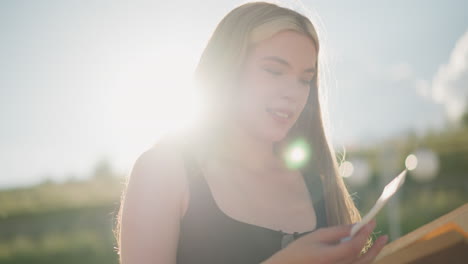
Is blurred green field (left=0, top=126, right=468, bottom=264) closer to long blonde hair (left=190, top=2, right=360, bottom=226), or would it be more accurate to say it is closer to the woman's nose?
long blonde hair (left=190, top=2, right=360, bottom=226)

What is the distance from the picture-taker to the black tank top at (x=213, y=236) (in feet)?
7.48

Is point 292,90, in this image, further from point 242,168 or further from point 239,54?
point 242,168

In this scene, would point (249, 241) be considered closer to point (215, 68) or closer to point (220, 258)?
point (220, 258)

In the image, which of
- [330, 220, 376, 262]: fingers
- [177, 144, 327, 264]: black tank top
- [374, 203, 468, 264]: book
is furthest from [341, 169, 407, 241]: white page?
[177, 144, 327, 264]: black tank top

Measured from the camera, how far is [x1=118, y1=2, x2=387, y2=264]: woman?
2154mm

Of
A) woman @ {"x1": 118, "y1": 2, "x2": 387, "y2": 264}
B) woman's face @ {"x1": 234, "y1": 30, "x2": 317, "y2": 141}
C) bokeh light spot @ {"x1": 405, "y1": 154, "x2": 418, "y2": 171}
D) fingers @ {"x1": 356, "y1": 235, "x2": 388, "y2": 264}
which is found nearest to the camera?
fingers @ {"x1": 356, "y1": 235, "x2": 388, "y2": 264}

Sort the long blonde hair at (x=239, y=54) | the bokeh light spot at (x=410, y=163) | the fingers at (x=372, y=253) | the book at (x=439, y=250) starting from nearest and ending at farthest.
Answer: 1. the book at (x=439, y=250)
2. the fingers at (x=372, y=253)
3. the bokeh light spot at (x=410, y=163)
4. the long blonde hair at (x=239, y=54)

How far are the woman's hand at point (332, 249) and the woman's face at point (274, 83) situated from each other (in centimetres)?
107

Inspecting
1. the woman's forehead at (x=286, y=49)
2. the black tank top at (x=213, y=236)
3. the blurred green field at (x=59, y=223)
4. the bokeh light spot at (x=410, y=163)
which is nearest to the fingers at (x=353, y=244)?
the bokeh light spot at (x=410, y=163)

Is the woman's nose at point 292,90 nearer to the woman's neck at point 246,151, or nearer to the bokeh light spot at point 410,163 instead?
the woman's neck at point 246,151

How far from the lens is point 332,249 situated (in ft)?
4.67

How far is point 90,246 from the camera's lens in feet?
57.2

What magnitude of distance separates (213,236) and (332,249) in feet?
3.30

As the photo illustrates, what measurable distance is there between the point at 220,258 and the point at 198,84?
0.96 meters
